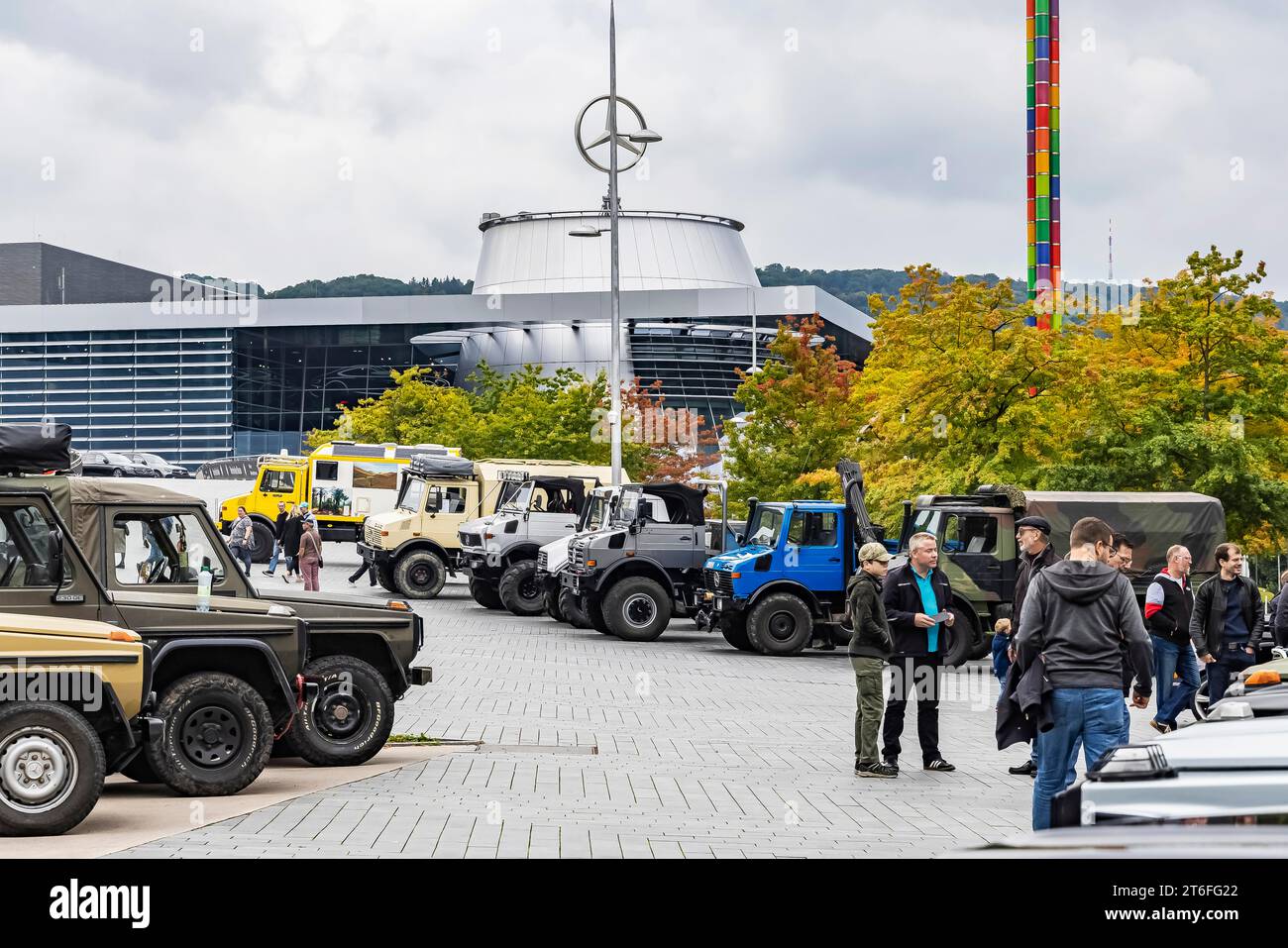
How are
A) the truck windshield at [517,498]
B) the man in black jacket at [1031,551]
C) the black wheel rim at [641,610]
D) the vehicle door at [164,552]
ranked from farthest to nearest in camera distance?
the truck windshield at [517,498] → the black wheel rim at [641,610] → the vehicle door at [164,552] → the man in black jacket at [1031,551]

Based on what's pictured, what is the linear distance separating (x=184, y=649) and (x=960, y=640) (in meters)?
14.2

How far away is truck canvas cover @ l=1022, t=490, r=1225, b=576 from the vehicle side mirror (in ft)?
53.2

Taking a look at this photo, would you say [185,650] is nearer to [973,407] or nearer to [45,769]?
[45,769]

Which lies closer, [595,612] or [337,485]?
[595,612]

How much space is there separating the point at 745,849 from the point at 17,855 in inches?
137

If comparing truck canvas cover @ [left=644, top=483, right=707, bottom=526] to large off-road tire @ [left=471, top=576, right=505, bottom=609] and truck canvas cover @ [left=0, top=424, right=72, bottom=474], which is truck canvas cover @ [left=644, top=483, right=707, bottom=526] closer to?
large off-road tire @ [left=471, top=576, right=505, bottom=609]

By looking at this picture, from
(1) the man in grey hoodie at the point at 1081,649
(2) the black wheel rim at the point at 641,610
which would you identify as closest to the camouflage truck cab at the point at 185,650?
(1) the man in grey hoodie at the point at 1081,649

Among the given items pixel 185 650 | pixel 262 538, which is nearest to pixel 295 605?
pixel 185 650

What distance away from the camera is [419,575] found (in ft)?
110

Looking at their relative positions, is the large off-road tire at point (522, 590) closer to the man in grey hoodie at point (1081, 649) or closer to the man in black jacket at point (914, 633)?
the man in black jacket at point (914, 633)

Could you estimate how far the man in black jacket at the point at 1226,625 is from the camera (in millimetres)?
13461

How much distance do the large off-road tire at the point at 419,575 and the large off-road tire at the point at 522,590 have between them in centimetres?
370
